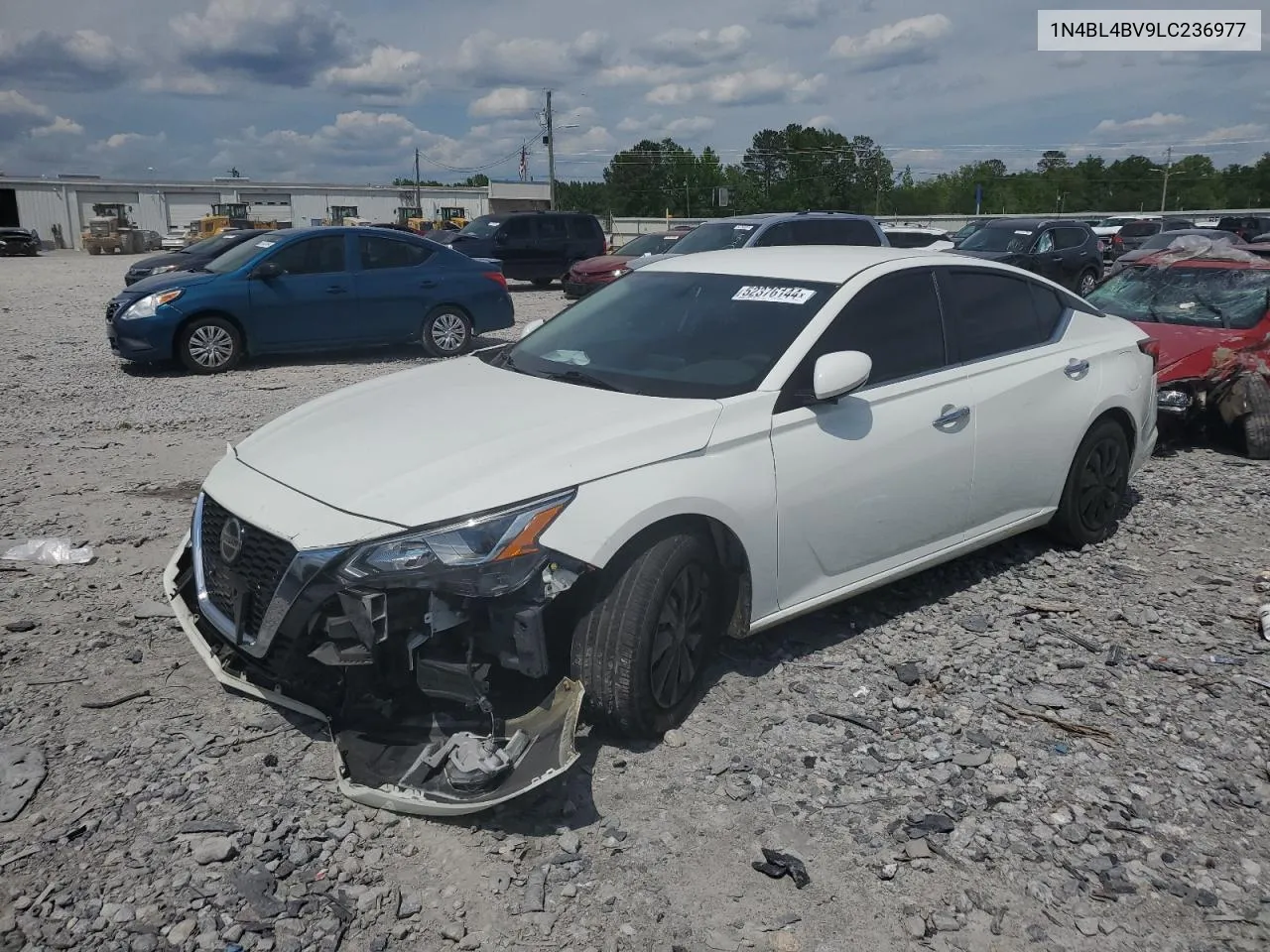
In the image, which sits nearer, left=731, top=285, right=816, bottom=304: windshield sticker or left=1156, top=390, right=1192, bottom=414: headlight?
left=731, top=285, right=816, bottom=304: windshield sticker

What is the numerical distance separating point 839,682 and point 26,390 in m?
9.65

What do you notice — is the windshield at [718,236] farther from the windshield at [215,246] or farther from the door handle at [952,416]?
the door handle at [952,416]

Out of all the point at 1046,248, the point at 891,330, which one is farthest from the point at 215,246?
the point at 1046,248

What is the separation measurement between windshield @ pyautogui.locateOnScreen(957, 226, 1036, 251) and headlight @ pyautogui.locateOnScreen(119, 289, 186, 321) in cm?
1362

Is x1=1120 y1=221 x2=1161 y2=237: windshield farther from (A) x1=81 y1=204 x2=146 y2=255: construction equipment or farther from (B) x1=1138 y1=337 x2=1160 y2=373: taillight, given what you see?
(A) x1=81 y1=204 x2=146 y2=255: construction equipment

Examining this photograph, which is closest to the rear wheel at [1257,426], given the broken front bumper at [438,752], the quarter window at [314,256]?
the broken front bumper at [438,752]

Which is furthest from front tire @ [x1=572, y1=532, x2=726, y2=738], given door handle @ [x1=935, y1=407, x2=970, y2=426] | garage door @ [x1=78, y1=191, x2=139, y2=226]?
garage door @ [x1=78, y1=191, x2=139, y2=226]

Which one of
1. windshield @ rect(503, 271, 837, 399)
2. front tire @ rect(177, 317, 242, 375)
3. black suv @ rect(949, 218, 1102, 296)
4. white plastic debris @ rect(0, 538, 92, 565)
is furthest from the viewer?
black suv @ rect(949, 218, 1102, 296)

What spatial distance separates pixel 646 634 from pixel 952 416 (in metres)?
1.99

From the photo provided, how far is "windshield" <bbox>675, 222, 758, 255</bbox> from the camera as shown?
15102mm

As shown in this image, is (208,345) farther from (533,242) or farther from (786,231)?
(533,242)

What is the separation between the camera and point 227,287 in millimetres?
11586

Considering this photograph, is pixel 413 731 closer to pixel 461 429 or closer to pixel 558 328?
pixel 461 429

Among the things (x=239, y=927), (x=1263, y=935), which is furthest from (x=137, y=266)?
(x=1263, y=935)
